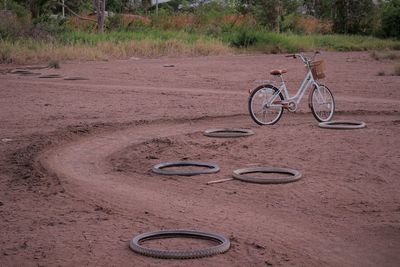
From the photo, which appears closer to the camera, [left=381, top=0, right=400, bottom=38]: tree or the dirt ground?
the dirt ground

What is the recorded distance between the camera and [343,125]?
11562 mm

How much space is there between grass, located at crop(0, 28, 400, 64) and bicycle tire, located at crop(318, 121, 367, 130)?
1391cm

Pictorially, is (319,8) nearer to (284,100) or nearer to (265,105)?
(284,100)

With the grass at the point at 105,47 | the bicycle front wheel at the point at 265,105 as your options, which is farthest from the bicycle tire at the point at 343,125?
the grass at the point at 105,47

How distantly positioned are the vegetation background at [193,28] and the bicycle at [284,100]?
13.3 metres

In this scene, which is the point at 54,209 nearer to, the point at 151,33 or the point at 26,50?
the point at 26,50

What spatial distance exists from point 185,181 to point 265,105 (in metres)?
3.72

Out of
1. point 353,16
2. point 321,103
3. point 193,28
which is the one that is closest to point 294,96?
point 321,103

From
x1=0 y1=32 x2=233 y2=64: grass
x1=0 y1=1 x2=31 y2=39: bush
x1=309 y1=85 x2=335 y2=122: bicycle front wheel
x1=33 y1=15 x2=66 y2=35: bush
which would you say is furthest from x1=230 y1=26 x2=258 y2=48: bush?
x1=309 y1=85 x2=335 y2=122: bicycle front wheel

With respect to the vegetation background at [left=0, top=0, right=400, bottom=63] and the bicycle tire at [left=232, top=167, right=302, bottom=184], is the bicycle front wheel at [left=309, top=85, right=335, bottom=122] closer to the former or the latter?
the bicycle tire at [left=232, top=167, right=302, bottom=184]

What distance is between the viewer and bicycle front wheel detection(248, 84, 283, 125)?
11.7 meters

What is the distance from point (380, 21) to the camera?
40375 mm

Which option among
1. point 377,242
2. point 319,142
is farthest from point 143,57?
point 377,242

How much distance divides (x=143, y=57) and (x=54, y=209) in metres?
19.5
